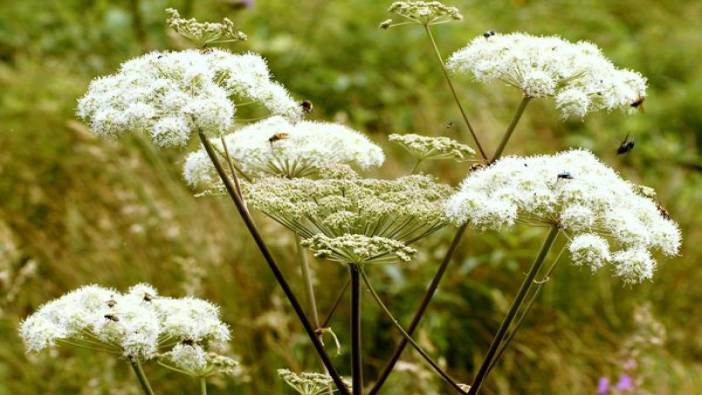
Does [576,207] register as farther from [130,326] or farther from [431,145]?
[130,326]

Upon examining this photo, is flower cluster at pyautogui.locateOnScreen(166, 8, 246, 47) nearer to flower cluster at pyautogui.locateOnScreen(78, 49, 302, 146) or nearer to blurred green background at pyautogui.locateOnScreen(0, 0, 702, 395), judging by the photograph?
flower cluster at pyautogui.locateOnScreen(78, 49, 302, 146)

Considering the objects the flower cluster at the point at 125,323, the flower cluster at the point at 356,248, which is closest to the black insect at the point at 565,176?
the flower cluster at the point at 356,248

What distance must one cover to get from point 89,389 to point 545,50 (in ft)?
11.2

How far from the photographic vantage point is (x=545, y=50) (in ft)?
9.64

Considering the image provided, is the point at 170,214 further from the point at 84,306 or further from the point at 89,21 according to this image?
the point at 89,21

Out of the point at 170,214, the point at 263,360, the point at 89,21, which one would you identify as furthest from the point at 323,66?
the point at 263,360

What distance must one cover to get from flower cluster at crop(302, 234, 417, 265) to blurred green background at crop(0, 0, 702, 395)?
6.46ft

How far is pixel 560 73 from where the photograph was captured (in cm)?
288

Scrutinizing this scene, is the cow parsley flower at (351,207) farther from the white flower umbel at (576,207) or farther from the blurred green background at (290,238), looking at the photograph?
the blurred green background at (290,238)

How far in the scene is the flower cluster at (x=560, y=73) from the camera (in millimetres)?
2834

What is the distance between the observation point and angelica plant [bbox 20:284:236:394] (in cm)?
264

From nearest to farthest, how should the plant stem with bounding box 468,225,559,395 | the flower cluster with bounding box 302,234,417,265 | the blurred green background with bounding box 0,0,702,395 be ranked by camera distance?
1. the flower cluster with bounding box 302,234,417,265
2. the plant stem with bounding box 468,225,559,395
3. the blurred green background with bounding box 0,0,702,395

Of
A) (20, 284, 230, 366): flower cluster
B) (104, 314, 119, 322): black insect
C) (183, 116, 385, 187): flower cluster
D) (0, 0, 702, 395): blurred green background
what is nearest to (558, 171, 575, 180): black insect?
(183, 116, 385, 187): flower cluster

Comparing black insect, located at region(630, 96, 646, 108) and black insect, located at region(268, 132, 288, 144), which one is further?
black insect, located at region(630, 96, 646, 108)
